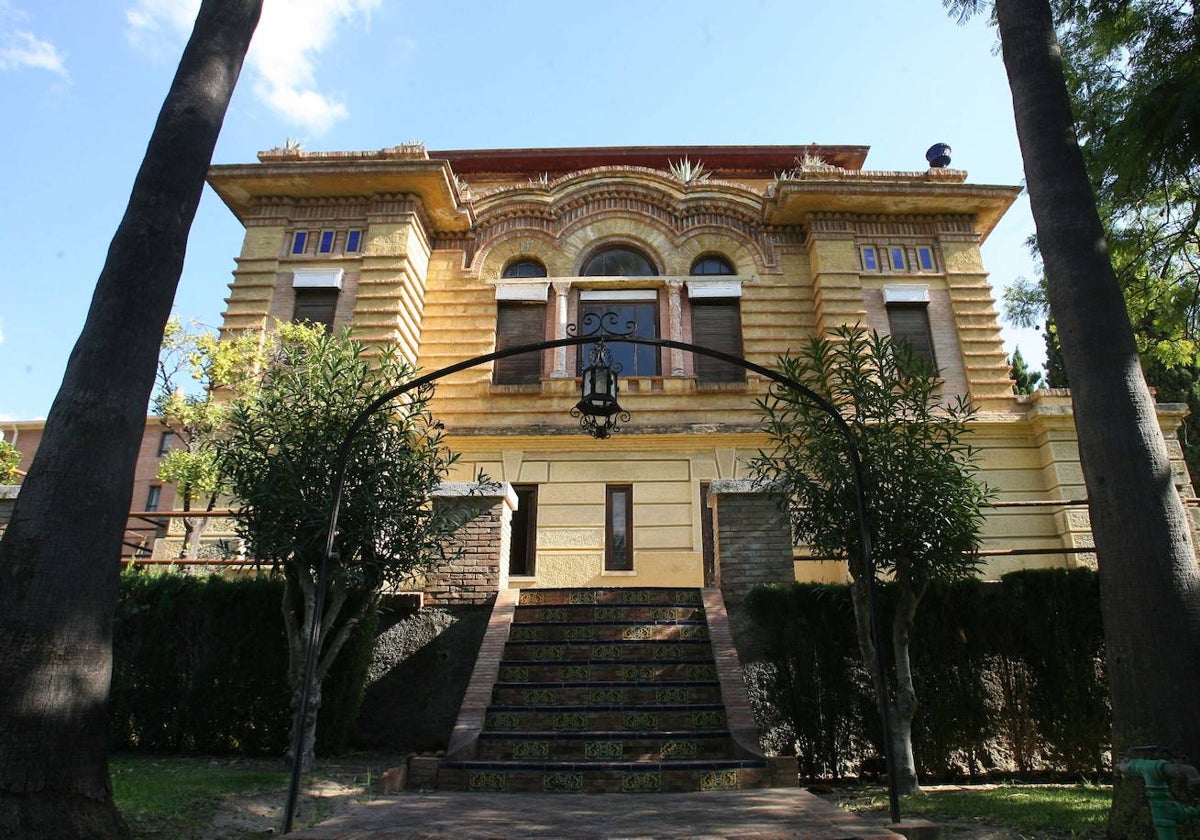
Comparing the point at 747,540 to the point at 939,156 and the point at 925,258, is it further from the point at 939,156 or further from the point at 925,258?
the point at 939,156

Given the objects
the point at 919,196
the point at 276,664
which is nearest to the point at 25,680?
the point at 276,664

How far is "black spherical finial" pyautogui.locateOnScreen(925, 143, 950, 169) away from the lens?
62.5ft

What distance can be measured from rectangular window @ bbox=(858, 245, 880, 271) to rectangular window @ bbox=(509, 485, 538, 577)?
29.7ft

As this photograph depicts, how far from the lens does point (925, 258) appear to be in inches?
684

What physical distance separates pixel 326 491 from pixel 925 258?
48.2 feet

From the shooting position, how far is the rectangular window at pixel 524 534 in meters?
15.0

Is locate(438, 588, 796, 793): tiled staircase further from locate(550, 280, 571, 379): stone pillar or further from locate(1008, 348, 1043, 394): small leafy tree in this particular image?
locate(1008, 348, 1043, 394): small leafy tree

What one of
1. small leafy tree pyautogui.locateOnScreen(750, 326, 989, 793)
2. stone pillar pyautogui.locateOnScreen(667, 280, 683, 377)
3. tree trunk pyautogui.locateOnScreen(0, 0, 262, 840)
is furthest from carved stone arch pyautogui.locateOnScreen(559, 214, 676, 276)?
tree trunk pyautogui.locateOnScreen(0, 0, 262, 840)

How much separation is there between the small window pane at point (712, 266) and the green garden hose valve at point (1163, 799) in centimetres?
1459

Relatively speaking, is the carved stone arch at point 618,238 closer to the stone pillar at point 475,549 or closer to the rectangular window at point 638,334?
the rectangular window at point 638,334

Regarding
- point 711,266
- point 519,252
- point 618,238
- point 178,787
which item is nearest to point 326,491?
point 178,787

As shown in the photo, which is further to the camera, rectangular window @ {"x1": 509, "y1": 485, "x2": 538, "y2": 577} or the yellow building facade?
the yellow building facade

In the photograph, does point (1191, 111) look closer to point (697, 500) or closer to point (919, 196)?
point (919, 196)

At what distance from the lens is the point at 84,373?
6.06 metres
